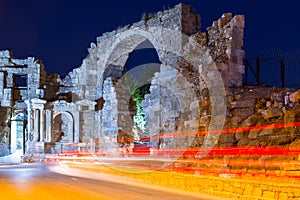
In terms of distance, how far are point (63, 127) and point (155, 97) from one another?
419 inches

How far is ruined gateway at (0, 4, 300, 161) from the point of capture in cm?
1213

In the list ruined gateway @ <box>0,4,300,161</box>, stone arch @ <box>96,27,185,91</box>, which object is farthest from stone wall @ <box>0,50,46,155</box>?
stone arch @ <box>96,27,185,91</box>

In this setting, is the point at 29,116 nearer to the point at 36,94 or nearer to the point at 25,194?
the point at 36,94

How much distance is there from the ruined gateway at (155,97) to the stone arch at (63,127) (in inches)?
2.8

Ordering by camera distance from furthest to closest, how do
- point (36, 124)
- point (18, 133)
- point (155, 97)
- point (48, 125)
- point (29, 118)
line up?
point (18, 133) < point (48, 125) < point (29, 118) < point (36, 124) < point (155, 97)

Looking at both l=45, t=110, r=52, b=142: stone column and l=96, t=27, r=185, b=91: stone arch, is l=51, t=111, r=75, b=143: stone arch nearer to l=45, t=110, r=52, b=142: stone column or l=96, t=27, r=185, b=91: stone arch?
l=45, t=110, r=52, b=142: stone column

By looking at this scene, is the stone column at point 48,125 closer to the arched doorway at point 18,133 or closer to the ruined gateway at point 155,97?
the ruined gateway at point 155,97

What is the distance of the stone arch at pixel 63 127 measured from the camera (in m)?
27.7

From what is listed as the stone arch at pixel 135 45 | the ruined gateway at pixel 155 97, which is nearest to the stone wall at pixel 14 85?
the ruined gateway at pixel 155 97

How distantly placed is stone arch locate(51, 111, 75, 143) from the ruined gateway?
0.23 feet

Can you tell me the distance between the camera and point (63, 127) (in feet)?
92.8

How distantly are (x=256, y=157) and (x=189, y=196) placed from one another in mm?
1840

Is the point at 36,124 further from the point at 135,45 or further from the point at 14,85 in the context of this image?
the point at 135,45

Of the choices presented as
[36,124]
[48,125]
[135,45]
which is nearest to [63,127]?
[48,125]
